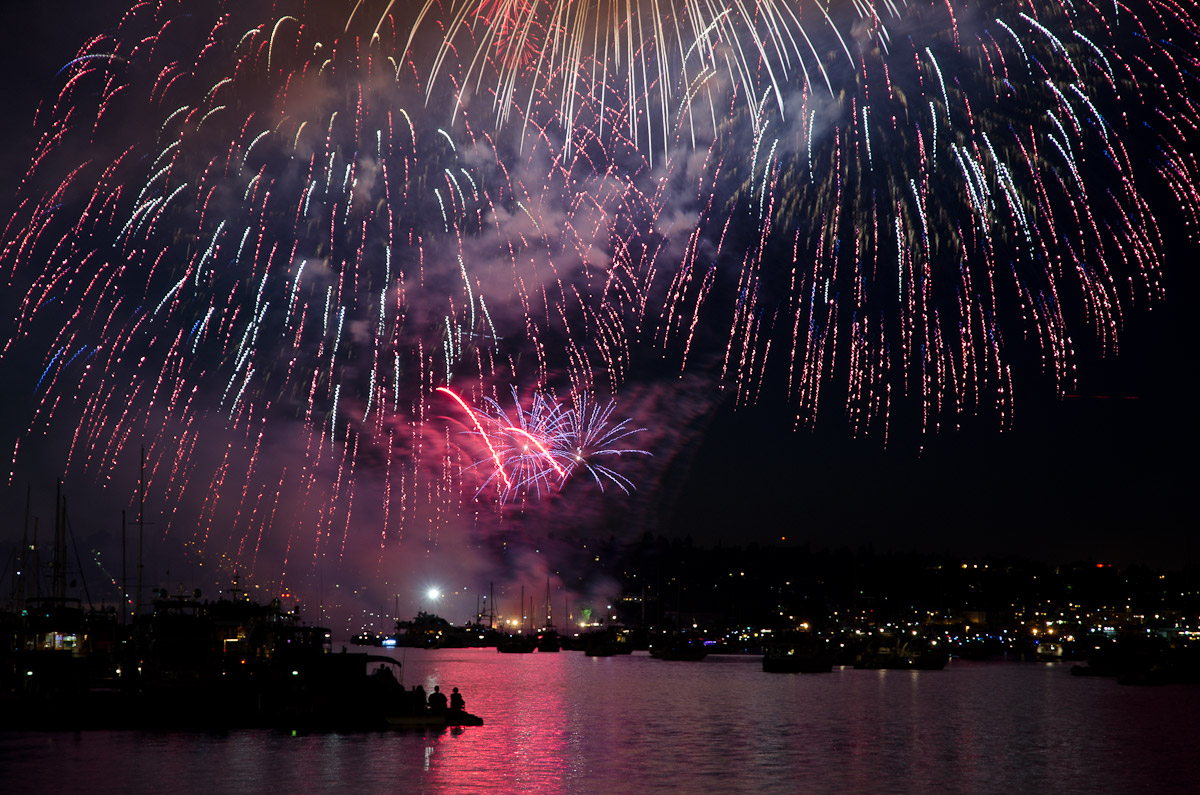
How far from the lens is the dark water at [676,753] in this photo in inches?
1663

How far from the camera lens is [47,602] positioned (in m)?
81.4

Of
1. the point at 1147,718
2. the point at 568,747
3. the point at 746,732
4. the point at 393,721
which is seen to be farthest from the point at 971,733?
the point at 393,721

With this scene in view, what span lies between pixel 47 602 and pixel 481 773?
52164mm

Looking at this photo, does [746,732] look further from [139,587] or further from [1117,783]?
[139,587]

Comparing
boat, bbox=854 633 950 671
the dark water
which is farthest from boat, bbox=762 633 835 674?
the dark water

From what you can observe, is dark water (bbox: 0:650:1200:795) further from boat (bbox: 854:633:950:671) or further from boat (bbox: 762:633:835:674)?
boat (bbox: 854:633:950:671)

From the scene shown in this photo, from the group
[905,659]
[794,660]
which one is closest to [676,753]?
[794,660]

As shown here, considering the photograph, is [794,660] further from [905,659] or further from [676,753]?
[676,753]

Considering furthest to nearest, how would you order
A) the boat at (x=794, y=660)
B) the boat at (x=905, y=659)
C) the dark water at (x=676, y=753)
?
the boat at (x=905, y=659) → the boat at (x=794, y=660) → the dark water at (x=676, y=753)

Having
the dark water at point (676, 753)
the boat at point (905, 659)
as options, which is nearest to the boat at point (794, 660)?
the boat at point (905, 659)

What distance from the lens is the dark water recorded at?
4225cm

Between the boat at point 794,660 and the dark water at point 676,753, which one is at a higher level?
the dark water at point 676,753

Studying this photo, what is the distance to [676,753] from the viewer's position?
171 feet

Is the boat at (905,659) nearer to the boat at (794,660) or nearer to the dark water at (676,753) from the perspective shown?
the boat at (794,660)
